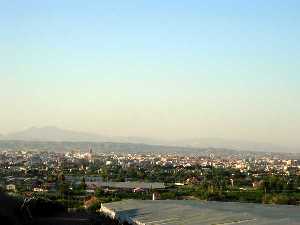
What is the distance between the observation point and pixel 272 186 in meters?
51.9

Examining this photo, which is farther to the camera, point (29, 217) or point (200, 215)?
point (29, 217)

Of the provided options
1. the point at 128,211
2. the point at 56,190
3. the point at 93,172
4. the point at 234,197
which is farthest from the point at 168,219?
the point at 93,172

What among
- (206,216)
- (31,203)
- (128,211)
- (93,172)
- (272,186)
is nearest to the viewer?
(206,216)

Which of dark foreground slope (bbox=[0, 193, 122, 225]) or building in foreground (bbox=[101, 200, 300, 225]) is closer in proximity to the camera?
building in foreground (bbox=[101, 200, 300, 225])

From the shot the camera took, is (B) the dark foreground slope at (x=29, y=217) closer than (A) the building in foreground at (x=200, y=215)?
No

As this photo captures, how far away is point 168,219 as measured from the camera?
67.2 ft

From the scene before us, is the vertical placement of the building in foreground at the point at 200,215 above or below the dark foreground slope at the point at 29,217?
above

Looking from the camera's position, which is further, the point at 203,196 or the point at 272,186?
the point at 272,186

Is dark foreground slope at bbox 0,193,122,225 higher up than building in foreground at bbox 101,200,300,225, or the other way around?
building in foreground at bbox 101,200,300,225

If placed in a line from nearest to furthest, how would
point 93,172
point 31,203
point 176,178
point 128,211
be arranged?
A: point 128,211 < point 31,203 < point 176,178 < point 93,172

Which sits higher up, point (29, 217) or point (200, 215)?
point (200, 215)

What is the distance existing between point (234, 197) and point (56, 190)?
1274 cm

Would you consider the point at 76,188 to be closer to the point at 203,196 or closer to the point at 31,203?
the point at 203,196

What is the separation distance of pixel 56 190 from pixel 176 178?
70.9 feet
